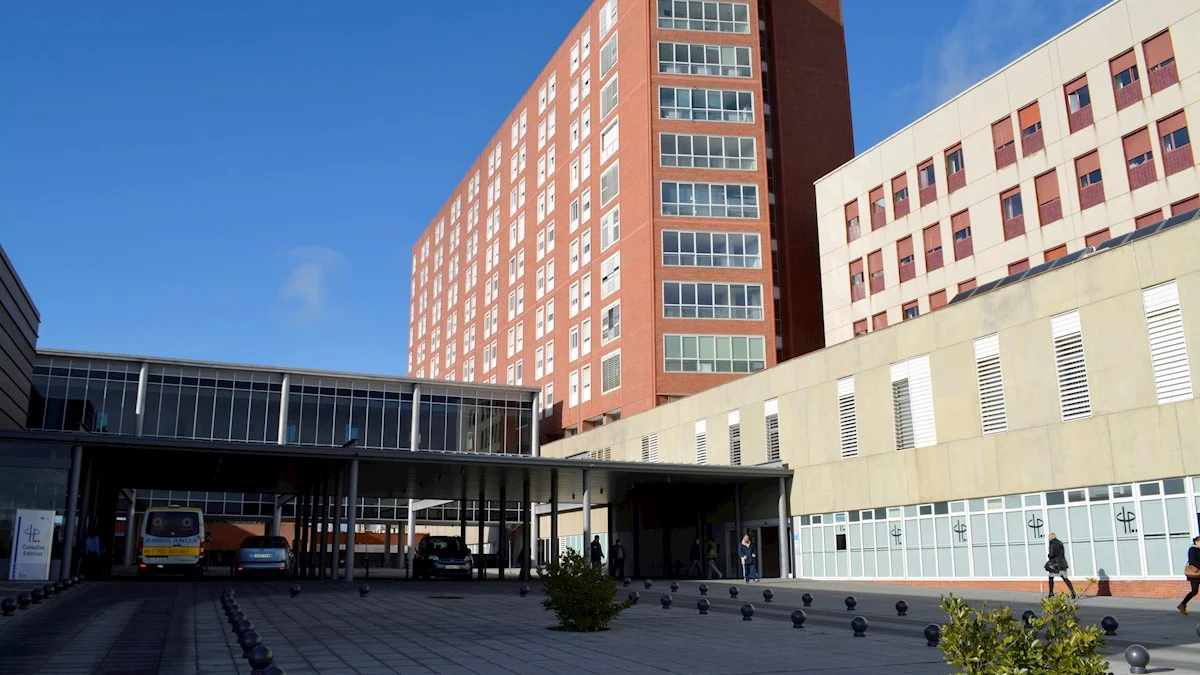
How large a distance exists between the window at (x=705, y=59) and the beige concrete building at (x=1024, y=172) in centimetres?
1094

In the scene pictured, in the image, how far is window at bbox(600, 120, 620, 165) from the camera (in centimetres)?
6256

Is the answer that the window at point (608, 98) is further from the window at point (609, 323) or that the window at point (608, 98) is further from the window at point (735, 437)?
the window at point (735, 437)

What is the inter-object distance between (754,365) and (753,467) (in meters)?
16.9

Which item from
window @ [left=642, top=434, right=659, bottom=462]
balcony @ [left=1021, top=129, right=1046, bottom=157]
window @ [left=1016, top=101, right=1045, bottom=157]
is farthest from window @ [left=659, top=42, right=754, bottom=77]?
window @ [left=642, top=434, right=659, bottom=462]

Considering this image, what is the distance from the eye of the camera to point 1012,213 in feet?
140

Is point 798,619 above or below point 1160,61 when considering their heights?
below

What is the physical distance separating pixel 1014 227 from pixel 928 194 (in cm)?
562

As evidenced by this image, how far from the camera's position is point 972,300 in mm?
31641

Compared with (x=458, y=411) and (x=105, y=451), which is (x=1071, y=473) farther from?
(x=458, y=411)

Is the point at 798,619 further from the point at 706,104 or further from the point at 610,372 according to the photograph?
the point at 706,104

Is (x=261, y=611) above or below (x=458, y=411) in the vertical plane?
below

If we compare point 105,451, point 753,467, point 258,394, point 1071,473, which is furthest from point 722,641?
point 258,394

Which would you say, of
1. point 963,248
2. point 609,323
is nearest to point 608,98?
point 609,323

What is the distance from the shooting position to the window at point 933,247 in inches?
1845
